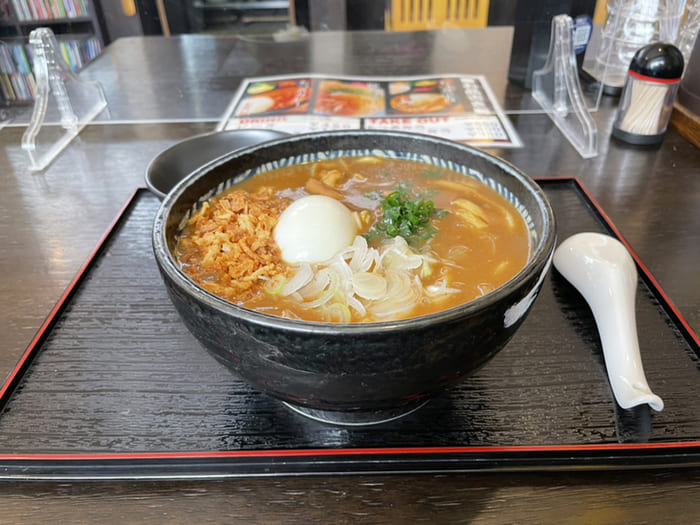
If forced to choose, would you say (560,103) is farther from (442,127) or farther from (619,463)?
(619,463)

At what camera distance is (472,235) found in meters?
1.04

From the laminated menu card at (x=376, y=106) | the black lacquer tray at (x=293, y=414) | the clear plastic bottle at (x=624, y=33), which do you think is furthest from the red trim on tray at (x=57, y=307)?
the clear plastic bottle at (x=624, y=33)

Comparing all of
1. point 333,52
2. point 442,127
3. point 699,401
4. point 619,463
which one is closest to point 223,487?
point 619,463

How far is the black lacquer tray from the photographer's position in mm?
807

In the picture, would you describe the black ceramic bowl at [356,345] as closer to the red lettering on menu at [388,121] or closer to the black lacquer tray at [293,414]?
the black lacquer tray at [293,414]

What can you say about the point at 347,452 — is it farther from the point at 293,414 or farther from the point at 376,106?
the point at 376,106

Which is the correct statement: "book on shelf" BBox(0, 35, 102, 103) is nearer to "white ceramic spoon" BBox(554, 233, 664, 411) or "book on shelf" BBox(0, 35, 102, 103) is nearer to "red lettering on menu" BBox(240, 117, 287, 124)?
"red lettering on menu" BBox(240, 117, 287, 124)

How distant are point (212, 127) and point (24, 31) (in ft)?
2.73

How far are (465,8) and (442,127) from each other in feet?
3.12

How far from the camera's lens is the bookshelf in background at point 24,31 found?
2.09 meters

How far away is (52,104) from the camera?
6.91ft

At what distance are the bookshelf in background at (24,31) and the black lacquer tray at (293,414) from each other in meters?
1.49

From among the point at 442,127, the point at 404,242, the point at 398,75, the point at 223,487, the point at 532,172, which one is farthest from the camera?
the point at 398,75

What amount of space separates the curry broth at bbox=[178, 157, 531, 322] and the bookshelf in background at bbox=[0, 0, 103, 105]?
1.57 metres
